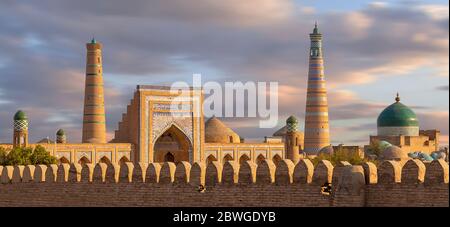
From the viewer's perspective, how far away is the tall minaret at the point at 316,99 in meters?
70.4

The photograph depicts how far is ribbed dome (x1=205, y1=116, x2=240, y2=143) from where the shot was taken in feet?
193

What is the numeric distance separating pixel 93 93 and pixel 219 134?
30.0 feet

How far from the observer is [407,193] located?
14180 mm

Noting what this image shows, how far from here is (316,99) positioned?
70.4 meters

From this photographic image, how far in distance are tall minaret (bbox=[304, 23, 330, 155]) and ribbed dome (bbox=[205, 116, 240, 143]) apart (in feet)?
39.3

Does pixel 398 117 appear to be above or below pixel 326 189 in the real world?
above

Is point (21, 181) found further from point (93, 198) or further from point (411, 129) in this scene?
point (411, 129)

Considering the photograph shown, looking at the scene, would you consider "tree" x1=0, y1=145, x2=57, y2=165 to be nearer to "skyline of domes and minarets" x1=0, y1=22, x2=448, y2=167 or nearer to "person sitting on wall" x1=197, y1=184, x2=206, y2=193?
"skyline of domes and minarets" x1=0, y1=22, x2=448, y2=167

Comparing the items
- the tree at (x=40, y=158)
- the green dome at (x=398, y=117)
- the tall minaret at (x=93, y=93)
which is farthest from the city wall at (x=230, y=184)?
the green dome at (x=398, y=117)

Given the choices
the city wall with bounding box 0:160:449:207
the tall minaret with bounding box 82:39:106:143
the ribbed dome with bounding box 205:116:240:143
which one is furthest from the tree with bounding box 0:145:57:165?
the ribbed dome with bounding box 205:116:240:143

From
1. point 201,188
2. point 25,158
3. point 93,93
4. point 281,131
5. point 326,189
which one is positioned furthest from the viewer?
point 281,131

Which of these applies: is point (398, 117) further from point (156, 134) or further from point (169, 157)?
point (156, 134)

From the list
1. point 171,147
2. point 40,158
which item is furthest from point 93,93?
point 40,158
